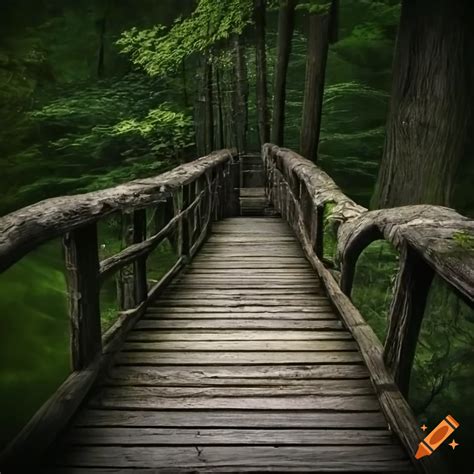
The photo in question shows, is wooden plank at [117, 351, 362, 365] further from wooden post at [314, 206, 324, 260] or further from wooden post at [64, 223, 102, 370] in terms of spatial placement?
wooden post at [314, 206, 324, 260]

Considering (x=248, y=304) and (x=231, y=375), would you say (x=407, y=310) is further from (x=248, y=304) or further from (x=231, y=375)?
(x=248, y=304)

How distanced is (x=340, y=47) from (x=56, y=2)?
29.3ft

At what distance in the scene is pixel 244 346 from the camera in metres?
3.31

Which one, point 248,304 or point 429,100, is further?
point 429,100

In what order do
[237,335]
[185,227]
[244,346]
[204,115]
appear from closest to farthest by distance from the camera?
[244,346] → [237,335] → [185,227] → [204,115]

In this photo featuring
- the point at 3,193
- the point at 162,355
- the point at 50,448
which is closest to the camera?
the point at 50,448

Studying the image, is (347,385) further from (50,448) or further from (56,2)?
(56,2)

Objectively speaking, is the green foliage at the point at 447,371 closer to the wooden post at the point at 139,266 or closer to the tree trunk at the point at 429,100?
the tree trunk at the point at 429,100

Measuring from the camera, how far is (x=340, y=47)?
49.5ft

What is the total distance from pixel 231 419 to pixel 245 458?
0.32 metres

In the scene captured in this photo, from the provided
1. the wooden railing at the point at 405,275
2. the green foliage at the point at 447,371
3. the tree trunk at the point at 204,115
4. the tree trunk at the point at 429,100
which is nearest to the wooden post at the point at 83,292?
the wooden railing at the point at 405,275

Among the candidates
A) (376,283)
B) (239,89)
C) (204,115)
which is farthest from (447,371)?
(239,89)

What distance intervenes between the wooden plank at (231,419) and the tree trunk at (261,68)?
41.6ft

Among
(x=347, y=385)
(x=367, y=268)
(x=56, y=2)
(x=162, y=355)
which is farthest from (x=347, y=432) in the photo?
(x=56, y=2)
